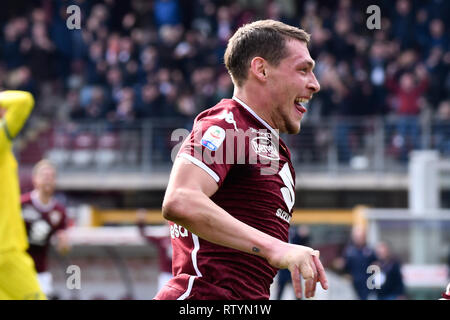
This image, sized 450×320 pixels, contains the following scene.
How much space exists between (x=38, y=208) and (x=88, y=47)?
10382 mm

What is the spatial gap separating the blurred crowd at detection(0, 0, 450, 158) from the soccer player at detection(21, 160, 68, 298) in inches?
284

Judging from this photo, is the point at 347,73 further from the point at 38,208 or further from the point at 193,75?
the point at 38,208

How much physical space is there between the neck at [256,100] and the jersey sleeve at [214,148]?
287 mm

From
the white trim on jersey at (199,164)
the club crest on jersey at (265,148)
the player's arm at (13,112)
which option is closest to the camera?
the white trim on jersey at (199,164)

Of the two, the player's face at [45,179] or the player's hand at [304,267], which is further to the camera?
the player's face at [45,179]

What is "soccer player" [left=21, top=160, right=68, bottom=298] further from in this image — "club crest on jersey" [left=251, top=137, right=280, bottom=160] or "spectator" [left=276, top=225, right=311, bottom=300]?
"club crest on jersey" [left=251, top=137, right=280, bottom=160]

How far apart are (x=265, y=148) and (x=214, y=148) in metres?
0.36

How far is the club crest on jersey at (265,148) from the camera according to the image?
345cm

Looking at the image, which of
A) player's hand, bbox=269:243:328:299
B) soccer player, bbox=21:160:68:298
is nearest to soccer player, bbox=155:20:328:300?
player's hand, bbox=269:243:328:299

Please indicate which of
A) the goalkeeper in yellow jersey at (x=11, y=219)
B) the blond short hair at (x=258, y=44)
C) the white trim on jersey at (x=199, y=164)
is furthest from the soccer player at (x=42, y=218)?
the white trim on jersey at (x=199, y=164)

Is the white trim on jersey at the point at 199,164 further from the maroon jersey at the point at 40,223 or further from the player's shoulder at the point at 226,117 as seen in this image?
the maroon jersey at the point at 40,223

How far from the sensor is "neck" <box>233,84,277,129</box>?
11.9 feet

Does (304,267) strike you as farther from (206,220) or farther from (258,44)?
(258,44)

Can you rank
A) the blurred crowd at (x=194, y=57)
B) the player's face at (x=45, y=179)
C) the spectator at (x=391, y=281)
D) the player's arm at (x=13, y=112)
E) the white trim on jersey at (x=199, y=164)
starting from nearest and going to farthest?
the white trim on jersey at (x=199, y=164) < the player's arm at (x=13, y=112) < the player's face at (x=45, y=179) < the spectator at (x=391, y=281) < the blurred crowd at (x=194, y=57)
